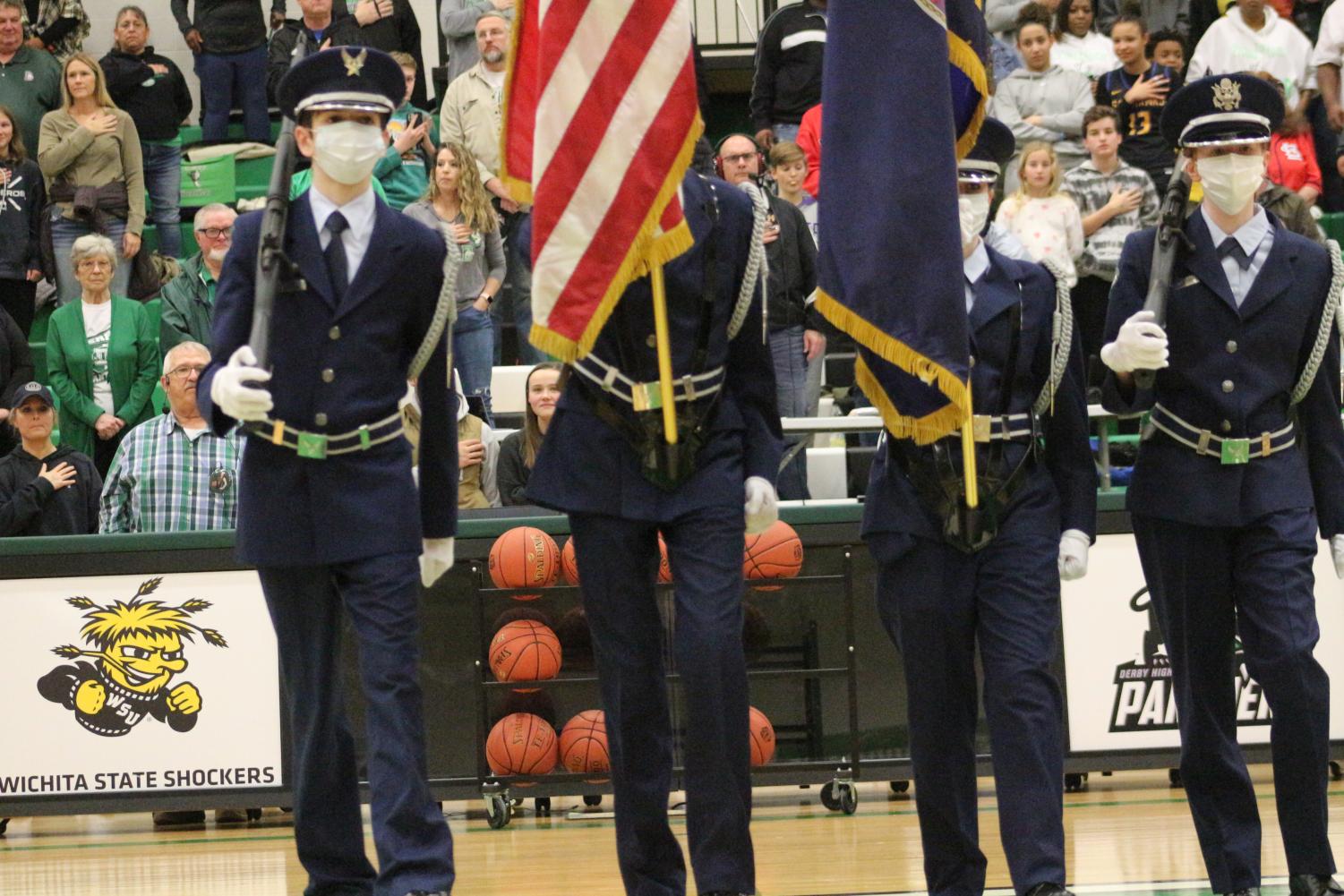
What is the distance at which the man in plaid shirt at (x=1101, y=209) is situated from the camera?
40.3 feet

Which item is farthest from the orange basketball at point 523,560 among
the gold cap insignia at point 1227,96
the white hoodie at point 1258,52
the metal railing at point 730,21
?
the metal railing at point 730,21

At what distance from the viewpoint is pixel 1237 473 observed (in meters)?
6.15

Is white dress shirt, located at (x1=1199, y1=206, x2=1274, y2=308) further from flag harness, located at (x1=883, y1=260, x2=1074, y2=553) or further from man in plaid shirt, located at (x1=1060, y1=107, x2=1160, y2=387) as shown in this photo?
man in plaid shirt, located at (x1=1060, y1=107, x2=1160, y2=387)

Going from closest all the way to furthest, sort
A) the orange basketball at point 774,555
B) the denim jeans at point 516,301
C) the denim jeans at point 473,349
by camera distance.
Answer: the orange basketball at point 774,555, the denim jeans at point 473,349, the denim jeans at point 516,301

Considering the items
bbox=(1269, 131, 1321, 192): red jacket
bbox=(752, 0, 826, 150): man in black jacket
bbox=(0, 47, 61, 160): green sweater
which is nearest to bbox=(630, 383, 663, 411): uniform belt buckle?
bbox=(752, 0, 826, 150): man in black jacket

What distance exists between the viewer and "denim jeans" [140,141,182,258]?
14578 millimetres

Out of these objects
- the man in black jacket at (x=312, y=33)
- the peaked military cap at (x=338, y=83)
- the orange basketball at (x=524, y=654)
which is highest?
the man in black jacket at (x=312, y=33)

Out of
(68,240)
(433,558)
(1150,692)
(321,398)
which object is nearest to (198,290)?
(68,240)

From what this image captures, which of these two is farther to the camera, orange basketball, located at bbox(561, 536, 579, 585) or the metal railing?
the metal railing

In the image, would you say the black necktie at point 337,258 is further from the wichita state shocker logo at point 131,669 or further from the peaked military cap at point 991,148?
the wichita state shocker logo at point 131,669

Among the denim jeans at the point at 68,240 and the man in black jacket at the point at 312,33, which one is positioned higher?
the man in black jacket at the point at 312,33

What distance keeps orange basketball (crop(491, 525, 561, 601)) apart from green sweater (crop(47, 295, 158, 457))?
136 inches

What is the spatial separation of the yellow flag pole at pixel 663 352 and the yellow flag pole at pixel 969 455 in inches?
31.3

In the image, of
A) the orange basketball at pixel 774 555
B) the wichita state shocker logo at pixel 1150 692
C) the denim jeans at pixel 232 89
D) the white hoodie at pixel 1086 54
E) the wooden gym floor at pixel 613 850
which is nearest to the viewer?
the wooden gym floor at pixel 613 850
